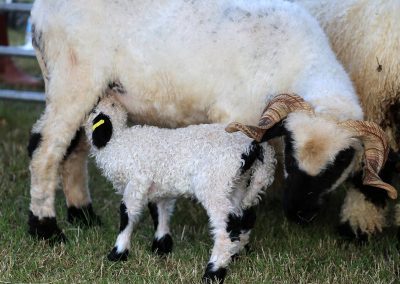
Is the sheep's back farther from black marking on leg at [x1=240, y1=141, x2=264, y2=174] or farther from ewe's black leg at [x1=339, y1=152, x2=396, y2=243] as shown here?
ewe's black leg at [x1=339, y1=152, x2=396, y2=243]

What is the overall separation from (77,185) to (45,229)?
543mm

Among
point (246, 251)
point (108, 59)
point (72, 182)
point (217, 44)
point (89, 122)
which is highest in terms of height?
point (217, 44)

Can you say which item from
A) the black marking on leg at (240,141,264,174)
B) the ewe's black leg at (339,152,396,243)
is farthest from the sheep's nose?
the ewe's black leg at (339,152,396,243)

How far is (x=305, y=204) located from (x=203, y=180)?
57 centimetres

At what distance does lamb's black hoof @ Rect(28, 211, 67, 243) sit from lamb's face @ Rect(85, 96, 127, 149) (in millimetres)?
603

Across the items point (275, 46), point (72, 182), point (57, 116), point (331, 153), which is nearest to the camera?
point (331, 153)

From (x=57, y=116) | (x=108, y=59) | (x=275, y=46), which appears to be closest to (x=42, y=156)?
(x=57, y=116)

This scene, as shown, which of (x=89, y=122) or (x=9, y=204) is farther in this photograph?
(x=9, y=204)

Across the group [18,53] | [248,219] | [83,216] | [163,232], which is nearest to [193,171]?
[248,219]

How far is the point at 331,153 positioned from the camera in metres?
4.04

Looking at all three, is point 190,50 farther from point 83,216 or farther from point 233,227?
point 83,216

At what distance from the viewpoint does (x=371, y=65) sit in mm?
4707

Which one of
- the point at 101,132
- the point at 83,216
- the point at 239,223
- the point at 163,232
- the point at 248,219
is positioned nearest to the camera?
the point at 239,223

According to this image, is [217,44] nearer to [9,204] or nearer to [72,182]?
[72,182]
